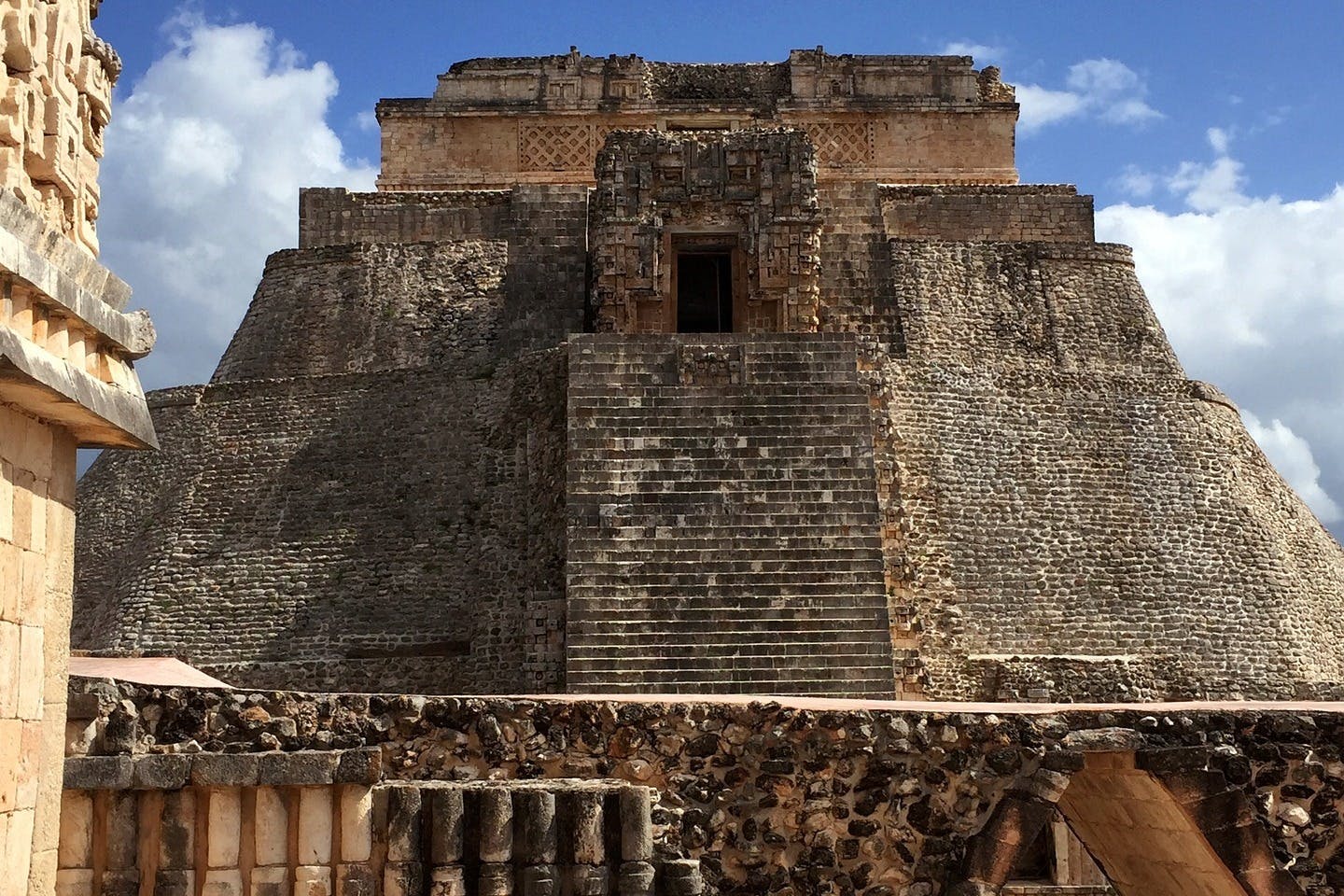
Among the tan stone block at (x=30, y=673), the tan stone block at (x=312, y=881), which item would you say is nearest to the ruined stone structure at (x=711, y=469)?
the tan stone block at (x=312, y=881)

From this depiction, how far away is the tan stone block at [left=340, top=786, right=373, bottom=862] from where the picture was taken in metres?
5.05

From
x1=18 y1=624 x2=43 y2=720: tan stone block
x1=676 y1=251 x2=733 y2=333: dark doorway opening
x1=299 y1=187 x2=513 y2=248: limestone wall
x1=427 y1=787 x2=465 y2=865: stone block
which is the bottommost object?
x1=427 y1=787 x2=465 y2=865: stone block

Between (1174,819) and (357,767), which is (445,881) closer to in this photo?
(357,767)

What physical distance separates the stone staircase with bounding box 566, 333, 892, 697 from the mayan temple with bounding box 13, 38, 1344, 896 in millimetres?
42

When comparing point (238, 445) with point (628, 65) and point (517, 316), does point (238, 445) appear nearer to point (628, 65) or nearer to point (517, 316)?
point (517, 316)

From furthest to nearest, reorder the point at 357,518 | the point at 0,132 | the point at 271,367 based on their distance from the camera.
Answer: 1. the point at 271,367
2. the point at 357,518
3. the point at 0,132

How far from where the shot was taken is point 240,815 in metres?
5.00

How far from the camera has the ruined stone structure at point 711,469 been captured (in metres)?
14.4

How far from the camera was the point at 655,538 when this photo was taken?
14.3 metres

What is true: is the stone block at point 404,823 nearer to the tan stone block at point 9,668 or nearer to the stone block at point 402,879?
the stone block at point 402,879

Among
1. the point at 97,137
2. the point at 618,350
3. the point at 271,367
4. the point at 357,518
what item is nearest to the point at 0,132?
the point at 97,137

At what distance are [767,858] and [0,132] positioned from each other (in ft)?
13.8

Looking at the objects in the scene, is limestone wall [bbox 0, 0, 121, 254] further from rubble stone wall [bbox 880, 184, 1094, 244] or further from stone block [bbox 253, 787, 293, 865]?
rubble stone wall [bbox 880, 184, 1094, 244]

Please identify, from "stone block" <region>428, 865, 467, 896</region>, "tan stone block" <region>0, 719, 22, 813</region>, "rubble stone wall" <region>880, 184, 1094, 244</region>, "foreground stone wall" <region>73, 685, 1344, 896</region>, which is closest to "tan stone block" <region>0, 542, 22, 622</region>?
"tan stone block" <region>0, 719, 22, 813</region>
